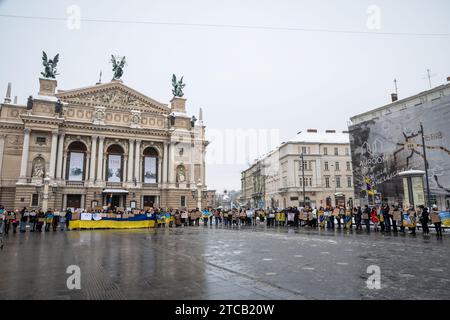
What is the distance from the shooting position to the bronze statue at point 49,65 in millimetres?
44625

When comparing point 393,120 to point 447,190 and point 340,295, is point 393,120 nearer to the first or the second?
point 447,190

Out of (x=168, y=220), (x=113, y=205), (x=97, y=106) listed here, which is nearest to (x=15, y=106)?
(x=97, y=106)

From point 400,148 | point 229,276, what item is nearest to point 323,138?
point 400,148

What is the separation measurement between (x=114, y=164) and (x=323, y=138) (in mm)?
41525

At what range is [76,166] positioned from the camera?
147 feet

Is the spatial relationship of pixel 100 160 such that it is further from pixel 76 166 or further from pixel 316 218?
pixel 316 218

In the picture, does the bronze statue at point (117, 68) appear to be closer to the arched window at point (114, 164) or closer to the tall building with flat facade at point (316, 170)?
the arched window at point (114, 164)

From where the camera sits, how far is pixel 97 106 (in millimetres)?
47031

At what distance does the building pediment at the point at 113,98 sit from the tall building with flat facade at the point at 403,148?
31808 mm

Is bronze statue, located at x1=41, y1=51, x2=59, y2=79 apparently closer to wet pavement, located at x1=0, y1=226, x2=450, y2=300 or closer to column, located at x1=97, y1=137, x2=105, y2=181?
column, located at x1=97, y1=137, x2=105, y2=181

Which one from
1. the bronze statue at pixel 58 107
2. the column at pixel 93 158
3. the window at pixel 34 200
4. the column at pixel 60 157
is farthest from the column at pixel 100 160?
the window at pixel 34 200

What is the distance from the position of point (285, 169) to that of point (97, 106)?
37431 mm

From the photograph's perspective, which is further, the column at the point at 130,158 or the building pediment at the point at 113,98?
the column at the point at 130,158

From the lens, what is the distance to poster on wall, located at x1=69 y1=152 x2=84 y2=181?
145ft
